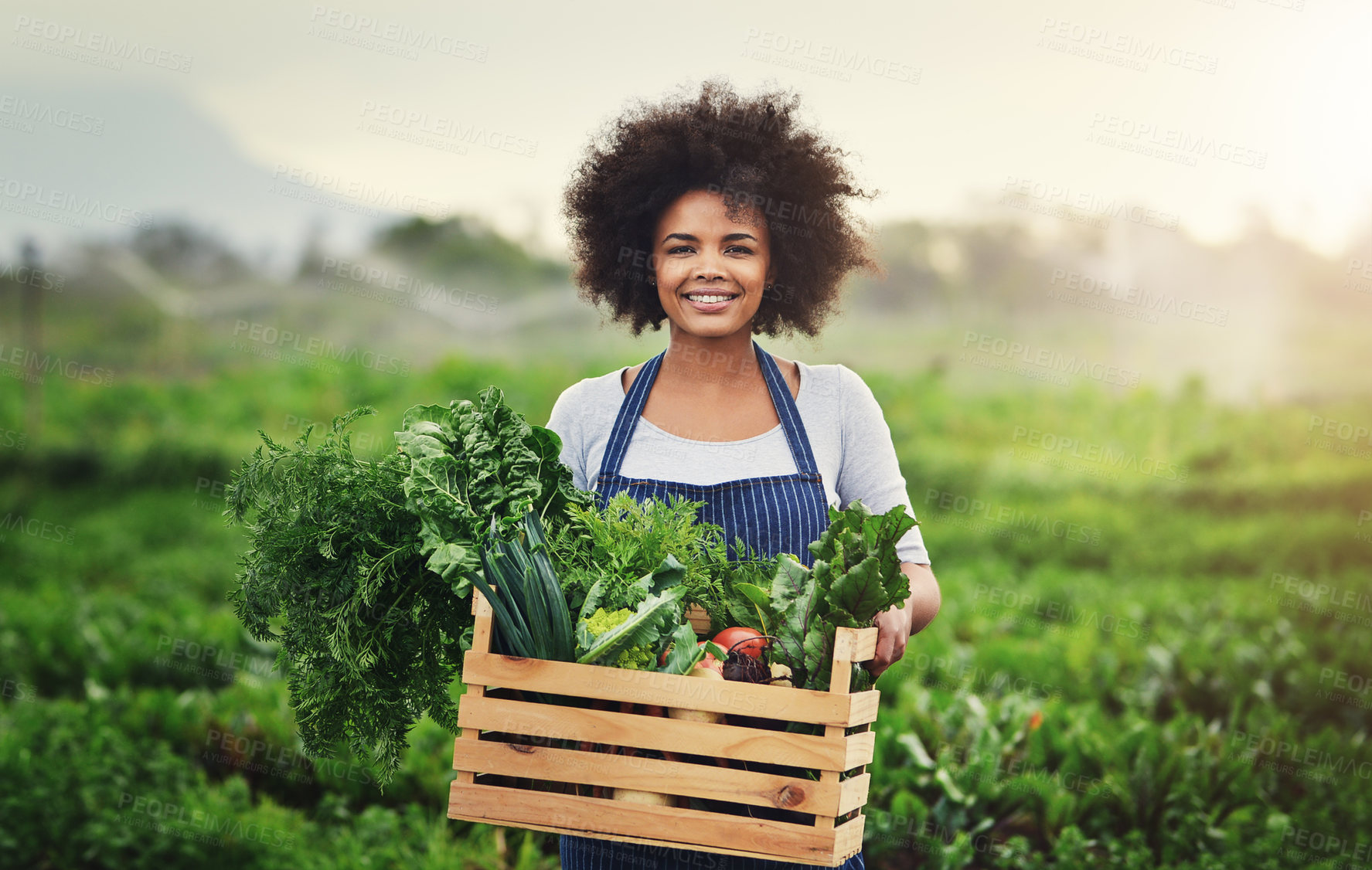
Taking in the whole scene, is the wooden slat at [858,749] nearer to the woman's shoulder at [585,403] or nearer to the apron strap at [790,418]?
the apron strap at [790,418]

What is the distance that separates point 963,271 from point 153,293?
1020 centimetres

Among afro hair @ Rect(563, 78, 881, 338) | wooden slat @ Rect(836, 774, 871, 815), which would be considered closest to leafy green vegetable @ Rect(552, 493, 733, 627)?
wooden slat @ Rect(836, 774, 871, 815)

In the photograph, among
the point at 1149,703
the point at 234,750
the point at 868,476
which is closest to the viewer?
the point at 868,476

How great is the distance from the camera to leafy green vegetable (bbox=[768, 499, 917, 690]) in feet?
6.64

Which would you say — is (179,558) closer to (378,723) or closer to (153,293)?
(153,293)

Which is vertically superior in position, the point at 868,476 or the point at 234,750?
the point at 868,476

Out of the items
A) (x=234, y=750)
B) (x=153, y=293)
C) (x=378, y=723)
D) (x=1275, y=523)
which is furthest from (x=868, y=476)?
(x=153, y=293)

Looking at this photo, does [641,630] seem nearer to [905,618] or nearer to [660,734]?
[660,734]

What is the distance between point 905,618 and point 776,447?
0.62m

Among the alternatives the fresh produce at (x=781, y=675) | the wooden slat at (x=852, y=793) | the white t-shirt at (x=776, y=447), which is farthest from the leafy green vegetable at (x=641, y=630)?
the white t-shirt at (x=776, y=447)

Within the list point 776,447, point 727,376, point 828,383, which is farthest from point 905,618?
point 727,376

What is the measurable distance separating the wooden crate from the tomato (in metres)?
0.18

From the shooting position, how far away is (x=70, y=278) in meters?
13.5

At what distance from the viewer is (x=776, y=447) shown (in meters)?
2.77
